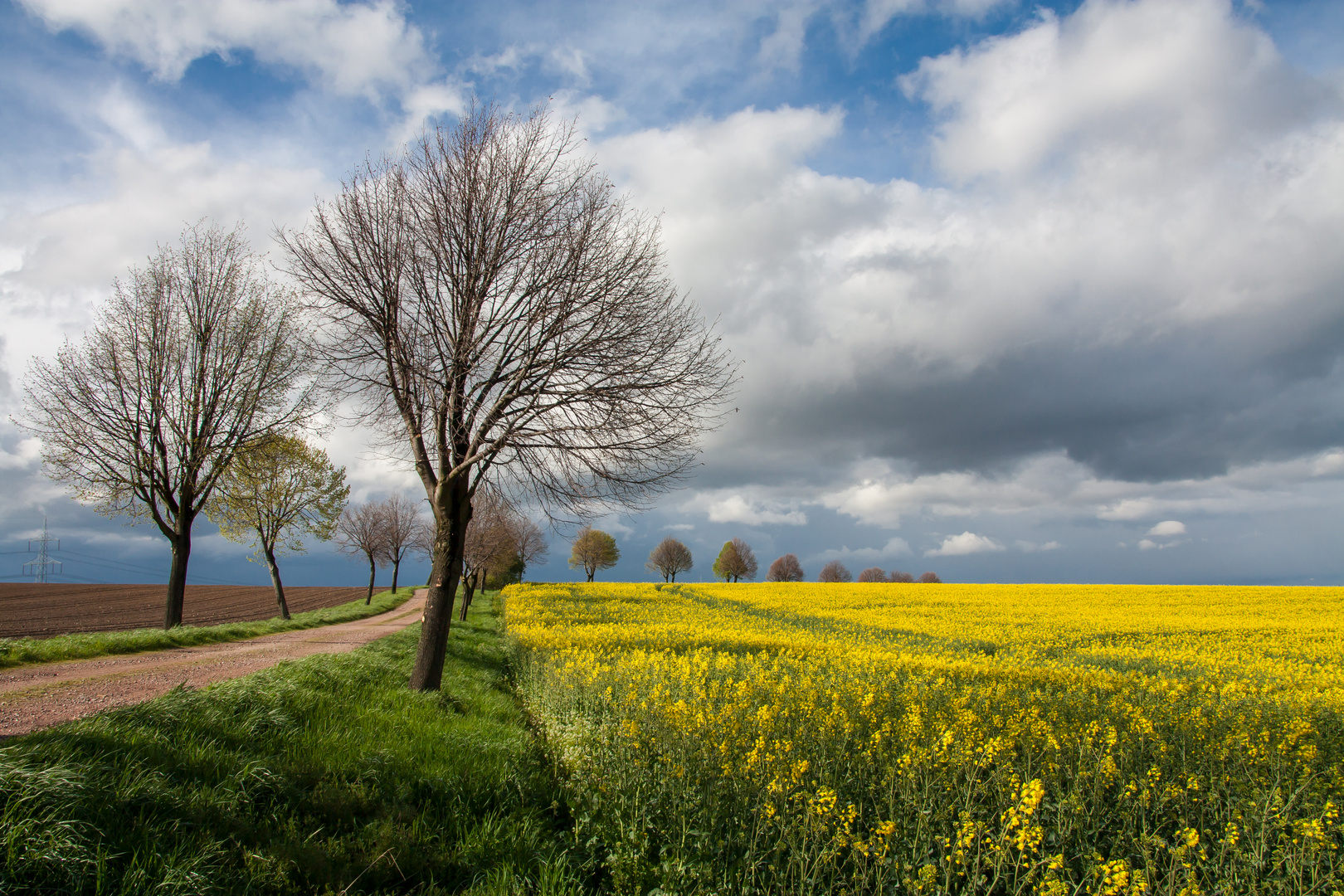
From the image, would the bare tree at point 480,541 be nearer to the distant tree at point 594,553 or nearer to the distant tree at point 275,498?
the distant tree at point 275,498

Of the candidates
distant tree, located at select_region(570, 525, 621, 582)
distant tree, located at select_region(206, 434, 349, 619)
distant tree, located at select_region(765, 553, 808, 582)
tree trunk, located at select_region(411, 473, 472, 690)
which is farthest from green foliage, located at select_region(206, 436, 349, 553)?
distant tree, located at select_region(765, 553, 808, 582)

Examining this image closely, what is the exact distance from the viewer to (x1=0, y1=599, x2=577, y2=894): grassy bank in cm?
337

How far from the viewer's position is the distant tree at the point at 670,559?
85.9 meters

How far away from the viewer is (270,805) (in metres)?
4.43

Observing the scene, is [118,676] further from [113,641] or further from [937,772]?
[937,772]

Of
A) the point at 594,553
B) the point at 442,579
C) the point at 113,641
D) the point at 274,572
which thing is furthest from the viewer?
the point at 594,553

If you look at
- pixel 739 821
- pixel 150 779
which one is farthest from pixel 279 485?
pixel 739 821

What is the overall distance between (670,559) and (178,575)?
71.8 meters

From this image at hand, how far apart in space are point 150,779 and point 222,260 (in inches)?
688

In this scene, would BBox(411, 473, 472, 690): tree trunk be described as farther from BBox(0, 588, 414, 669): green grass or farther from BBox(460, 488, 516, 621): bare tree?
BBox(460, 488, 516, 621): bare tree

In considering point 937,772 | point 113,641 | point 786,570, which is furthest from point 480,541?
point 786,570

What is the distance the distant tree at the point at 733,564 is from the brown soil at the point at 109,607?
172 ft

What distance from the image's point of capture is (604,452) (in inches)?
387

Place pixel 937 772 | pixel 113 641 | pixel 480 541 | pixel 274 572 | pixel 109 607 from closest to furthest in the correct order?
pixel 937 772 < pixel 113 641 < pixel 274 572 < pixel 480 541 < pixel 109 607
